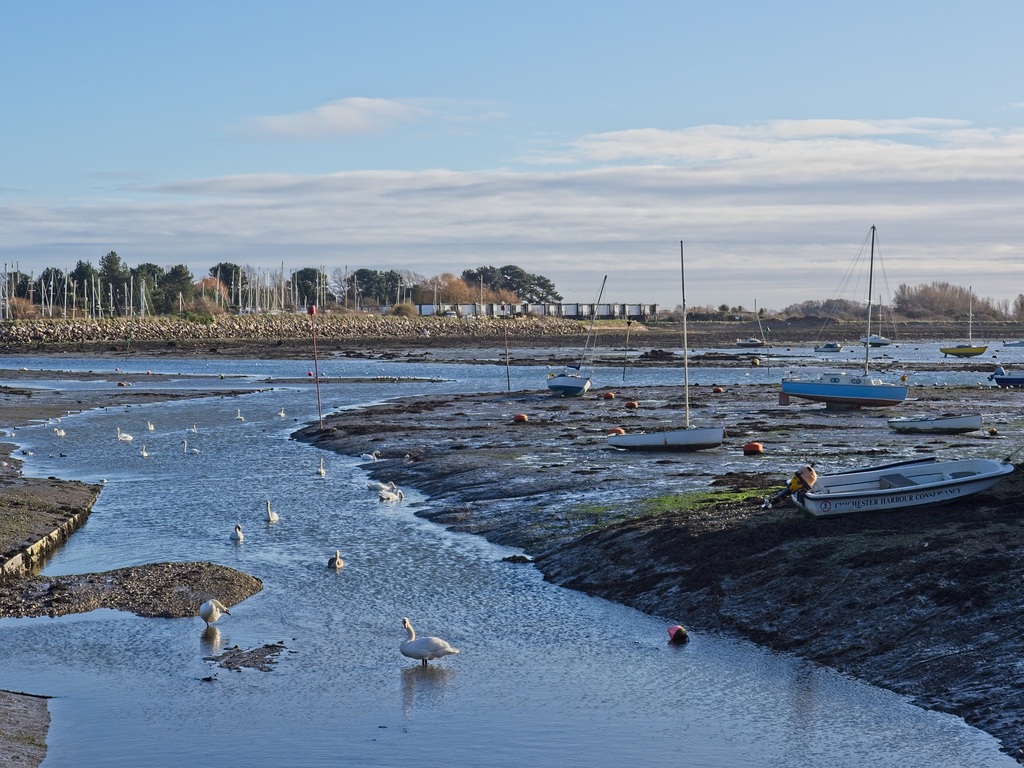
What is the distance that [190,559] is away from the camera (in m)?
20.2

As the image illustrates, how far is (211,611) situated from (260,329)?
13426cm

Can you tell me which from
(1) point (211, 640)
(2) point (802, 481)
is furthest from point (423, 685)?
(2) point (802, 481)

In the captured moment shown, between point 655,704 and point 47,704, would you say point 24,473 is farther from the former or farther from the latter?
point 655,704

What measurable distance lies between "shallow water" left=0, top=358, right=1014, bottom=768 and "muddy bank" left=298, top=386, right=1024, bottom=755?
556mm

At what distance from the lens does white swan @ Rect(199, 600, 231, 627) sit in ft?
51.8

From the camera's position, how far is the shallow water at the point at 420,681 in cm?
1170

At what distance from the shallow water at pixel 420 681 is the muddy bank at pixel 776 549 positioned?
21.9 inches

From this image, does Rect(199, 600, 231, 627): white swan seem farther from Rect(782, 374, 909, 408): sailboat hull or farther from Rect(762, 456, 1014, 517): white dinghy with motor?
Rect(782, 374, 909, 408): sailboat hull

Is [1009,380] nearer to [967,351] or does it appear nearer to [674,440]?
[674,440]

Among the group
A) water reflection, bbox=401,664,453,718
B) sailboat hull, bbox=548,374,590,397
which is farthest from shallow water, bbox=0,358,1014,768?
sailboat hull, bbox=548,374,590,397

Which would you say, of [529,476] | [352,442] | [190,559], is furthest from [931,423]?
[190,559]

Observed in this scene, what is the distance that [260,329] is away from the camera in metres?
146

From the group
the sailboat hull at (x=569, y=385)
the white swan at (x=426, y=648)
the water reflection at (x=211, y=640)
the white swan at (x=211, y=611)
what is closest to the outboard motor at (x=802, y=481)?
the white swan at (x=426, y=648)

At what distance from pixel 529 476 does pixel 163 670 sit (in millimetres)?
15083
